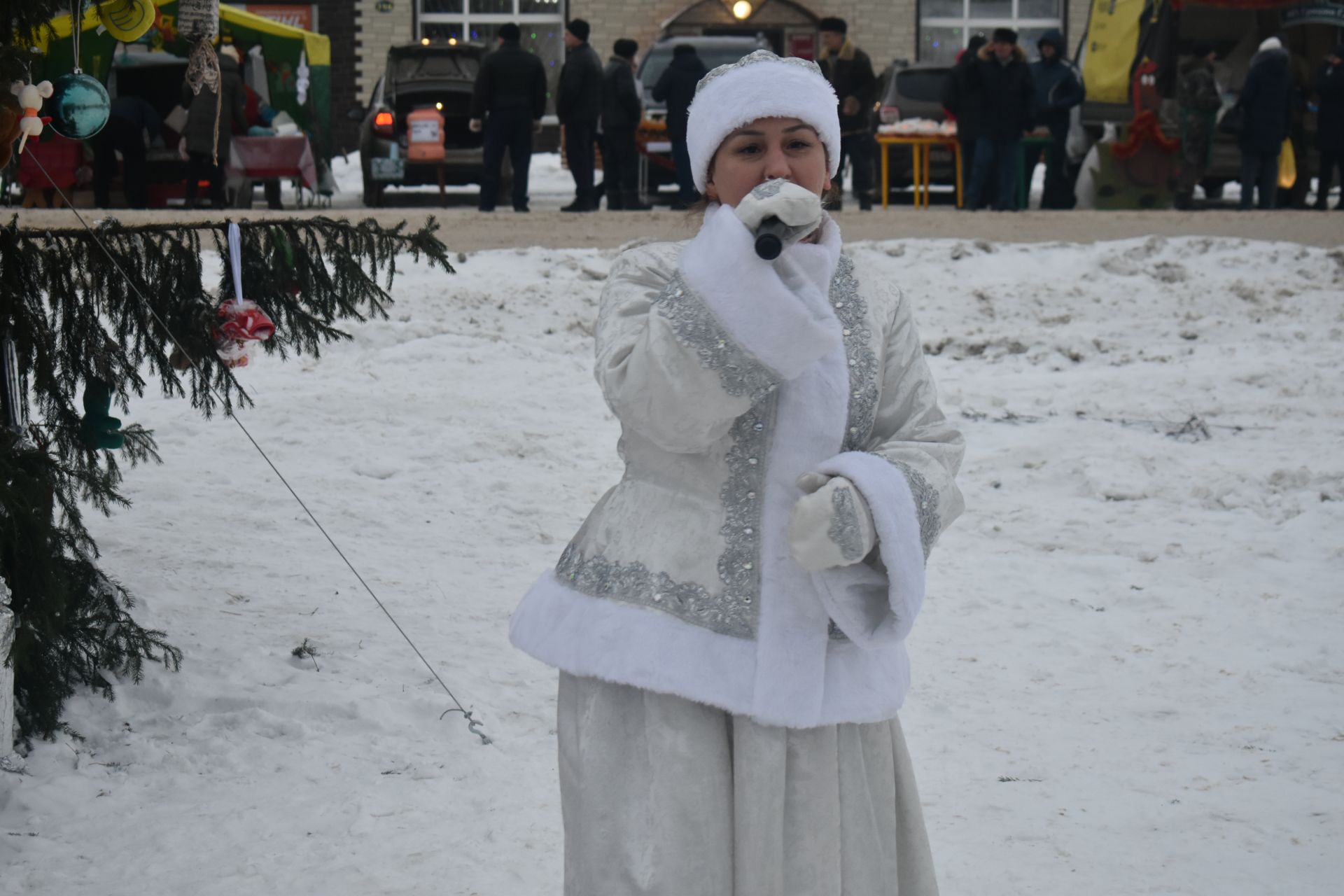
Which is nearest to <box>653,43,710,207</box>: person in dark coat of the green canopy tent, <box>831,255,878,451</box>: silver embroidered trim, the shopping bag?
the green canopy tent

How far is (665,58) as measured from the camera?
1723 centimetres

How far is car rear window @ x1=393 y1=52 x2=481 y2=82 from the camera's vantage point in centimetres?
1634

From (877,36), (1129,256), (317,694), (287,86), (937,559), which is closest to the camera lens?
(317,694)

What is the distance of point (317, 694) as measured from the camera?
4.23 meters

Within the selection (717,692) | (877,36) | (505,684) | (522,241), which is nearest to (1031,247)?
(522,241)

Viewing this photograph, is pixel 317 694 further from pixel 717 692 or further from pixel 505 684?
pixel 717 692

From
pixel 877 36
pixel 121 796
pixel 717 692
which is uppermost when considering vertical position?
pixel 877 36

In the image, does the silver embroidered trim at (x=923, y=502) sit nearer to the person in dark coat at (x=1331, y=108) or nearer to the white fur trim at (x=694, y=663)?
the white fur trim at (x=694, y=663)

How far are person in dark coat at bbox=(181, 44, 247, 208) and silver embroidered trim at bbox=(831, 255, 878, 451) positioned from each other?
1017 centimetres

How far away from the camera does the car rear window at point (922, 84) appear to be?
53.9ft

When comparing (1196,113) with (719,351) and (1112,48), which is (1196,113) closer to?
(1112,48)

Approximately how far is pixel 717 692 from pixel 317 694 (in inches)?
93.1

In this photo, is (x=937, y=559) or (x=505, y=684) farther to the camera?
(x=937, y=559)

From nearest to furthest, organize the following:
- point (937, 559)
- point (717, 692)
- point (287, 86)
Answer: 1. point (717, 692)
2. point (937, 559)
3. point (287, 86)
